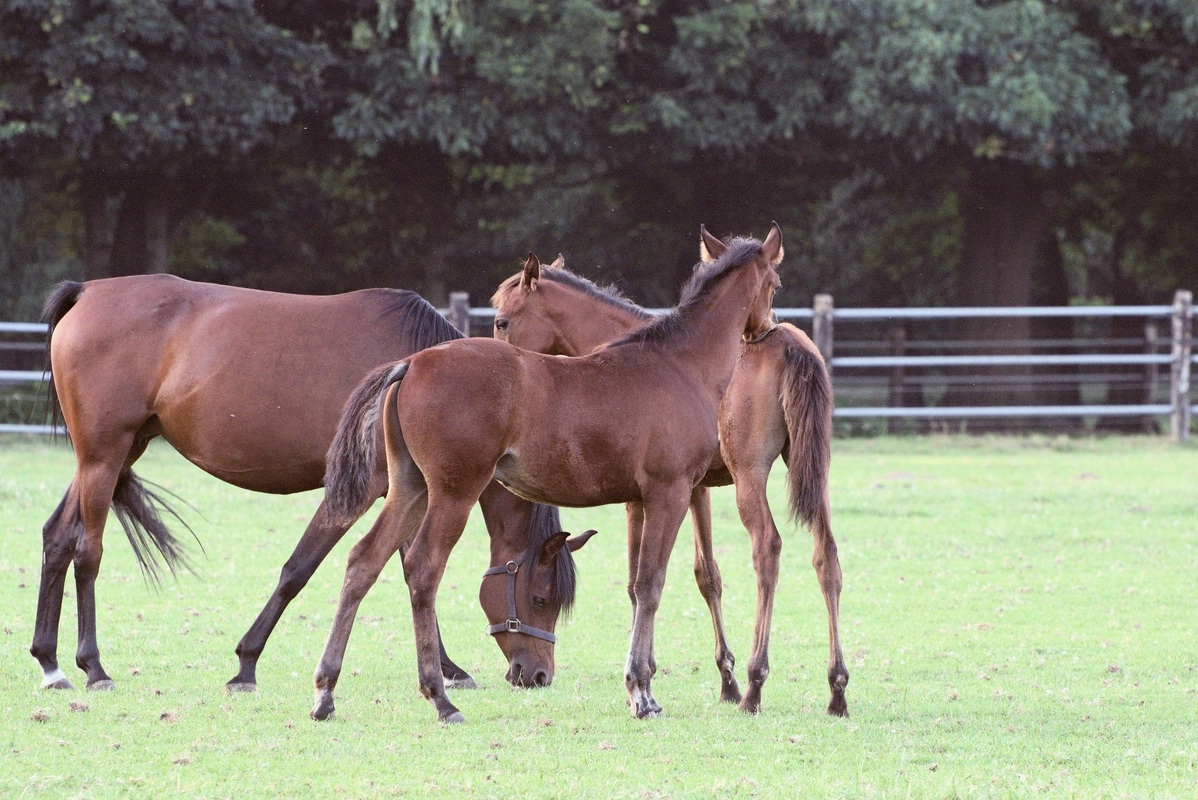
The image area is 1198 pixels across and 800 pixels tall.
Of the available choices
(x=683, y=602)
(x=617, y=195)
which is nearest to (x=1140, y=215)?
(x=617, y=195)

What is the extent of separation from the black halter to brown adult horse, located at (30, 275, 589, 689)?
4 centimetres

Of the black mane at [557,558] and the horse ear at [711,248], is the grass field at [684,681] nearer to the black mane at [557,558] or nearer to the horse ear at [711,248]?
the black mane at [557,558]

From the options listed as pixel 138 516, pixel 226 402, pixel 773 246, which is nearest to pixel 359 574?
pixel 226 402

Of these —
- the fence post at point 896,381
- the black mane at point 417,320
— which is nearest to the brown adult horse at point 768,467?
the black mane at point 417,320

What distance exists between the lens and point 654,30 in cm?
1975

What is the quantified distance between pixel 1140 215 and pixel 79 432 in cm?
2076

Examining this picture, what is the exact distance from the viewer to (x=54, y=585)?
675 cm

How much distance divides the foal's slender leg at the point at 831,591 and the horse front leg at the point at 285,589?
2.05 metres

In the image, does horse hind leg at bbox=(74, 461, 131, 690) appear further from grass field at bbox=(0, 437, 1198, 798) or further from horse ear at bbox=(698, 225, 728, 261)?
horse ear at bbox=(698, 225, 728, 261)

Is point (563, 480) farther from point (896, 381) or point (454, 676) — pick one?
point (896, 381)

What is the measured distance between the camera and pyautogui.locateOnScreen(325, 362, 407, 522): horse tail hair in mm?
5645

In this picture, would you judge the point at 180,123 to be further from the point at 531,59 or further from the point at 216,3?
the point at 531,59

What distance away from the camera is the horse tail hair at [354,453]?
5.64m

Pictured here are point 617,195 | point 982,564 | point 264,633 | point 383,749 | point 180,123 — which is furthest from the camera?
point 617,195
